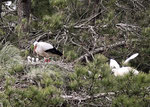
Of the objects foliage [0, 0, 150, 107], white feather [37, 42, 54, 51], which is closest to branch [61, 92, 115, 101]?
foliage [0, 0, 150, 107]

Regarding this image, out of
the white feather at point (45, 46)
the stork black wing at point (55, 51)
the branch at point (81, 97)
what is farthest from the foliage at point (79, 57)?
the white feather at point (45, 46)

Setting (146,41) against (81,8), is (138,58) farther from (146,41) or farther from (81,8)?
(81,8)

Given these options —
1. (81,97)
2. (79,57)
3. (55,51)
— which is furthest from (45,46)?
(81,97)

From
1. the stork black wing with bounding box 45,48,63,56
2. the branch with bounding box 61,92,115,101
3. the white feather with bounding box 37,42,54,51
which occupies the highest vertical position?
the branch with bounding box 61,92,115,101

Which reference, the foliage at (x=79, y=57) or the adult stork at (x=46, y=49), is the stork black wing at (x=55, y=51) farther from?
Answer: the foliage at (x=79, y=57)

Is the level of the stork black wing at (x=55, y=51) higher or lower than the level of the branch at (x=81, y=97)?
lower

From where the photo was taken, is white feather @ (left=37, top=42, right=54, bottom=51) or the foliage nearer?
the foliage

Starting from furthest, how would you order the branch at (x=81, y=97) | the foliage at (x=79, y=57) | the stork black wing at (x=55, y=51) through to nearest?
the stork black wing at (x=55, y=51)
the branch at (x=81, y=97)
the foliage at (x=79, y=57)

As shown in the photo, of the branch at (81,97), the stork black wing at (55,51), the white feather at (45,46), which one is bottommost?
the stork black wing at (55,51)

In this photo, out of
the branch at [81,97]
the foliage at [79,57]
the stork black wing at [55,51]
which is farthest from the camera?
the stork black wing at [55,51]

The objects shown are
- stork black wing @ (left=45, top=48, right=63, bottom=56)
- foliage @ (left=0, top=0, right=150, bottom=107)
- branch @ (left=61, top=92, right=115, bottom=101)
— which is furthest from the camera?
stork black wing @ (left=45, top=48, right=63, bottom=56)

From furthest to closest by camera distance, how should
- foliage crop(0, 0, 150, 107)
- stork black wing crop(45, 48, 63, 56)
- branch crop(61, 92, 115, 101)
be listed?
stork black wing crop(45, 48, 63, 56)
branch crop(61, 92, 115, 101)
foliage crop(0, 0, 150, 107)

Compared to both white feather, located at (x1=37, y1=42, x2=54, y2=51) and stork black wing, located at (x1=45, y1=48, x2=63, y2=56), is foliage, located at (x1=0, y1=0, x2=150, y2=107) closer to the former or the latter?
stork black wing, located at (x1=45, y1=48, x2=63, y2=56)

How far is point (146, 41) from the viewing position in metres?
6.38
